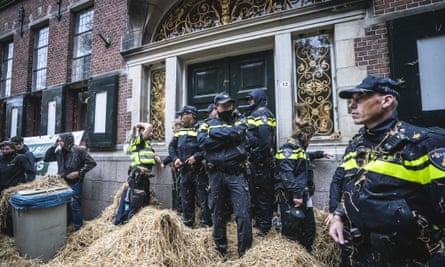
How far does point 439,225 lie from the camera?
1.34 metres

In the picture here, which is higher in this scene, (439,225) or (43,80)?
(43,80)

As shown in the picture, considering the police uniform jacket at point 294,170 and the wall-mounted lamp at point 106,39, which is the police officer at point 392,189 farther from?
the wall-mounted lamp at point 106,39

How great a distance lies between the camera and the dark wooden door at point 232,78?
5.17 meters

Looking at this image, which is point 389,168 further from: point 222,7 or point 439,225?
point 222,7

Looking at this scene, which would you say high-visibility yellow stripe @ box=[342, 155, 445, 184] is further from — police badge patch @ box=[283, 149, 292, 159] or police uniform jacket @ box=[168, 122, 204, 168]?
police uniform jacket @ box=[168, 122, 204, 168]

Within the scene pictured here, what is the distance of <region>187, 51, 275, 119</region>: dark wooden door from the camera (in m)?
5.17

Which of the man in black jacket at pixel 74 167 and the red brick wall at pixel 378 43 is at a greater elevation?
the red brick wall at pixel 378 43

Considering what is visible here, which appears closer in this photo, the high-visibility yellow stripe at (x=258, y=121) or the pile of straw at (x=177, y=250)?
the pile of straw at (x=177, y=250)

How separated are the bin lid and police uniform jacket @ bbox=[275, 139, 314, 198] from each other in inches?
136

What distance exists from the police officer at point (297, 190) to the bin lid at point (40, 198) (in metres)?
3.45

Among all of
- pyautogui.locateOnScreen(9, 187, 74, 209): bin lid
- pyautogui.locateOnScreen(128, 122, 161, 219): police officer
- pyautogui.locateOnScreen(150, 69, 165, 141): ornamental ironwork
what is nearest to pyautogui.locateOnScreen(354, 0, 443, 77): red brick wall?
pyautogui.locateOnScreen(128, 122, 161, 219): police officer

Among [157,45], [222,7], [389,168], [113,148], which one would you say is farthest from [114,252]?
[222,7]

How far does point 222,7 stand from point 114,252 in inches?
202

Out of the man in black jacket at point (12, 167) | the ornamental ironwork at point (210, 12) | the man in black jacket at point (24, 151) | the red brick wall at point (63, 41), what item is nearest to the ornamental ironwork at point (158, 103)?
the red brick wall at point (63, 41)
